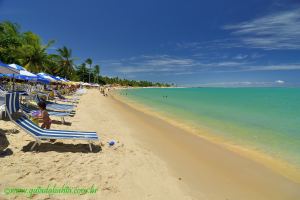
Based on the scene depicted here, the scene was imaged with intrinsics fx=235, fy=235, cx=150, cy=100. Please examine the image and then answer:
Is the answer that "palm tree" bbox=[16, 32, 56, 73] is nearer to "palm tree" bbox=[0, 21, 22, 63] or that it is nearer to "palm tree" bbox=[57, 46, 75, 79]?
"palm tree" bbox=[0, 21, 22, 63]

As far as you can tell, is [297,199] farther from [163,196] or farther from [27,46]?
[27,46]

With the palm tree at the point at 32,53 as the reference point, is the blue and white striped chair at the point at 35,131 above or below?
below

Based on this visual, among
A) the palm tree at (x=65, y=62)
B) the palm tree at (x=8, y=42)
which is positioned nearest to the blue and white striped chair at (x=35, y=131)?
the palm tree at (x=8, y=42)

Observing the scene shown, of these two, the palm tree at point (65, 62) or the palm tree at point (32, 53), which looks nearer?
the palm tree at point (32, 53)

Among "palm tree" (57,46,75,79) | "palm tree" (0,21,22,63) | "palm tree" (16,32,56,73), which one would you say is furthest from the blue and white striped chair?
"palm tree" (57,46,75,79)

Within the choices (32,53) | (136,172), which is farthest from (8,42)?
(136,172)

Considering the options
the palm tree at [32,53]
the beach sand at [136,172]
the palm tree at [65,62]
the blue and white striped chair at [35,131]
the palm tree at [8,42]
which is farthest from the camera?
the palm tree at [65,62]

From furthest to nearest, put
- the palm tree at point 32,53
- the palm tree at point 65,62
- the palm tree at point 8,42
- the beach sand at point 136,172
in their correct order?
the palm tree at point 65,62, the palm tree at point 32,53, the palm tree at point 8,42, the beach sand at point 136,172

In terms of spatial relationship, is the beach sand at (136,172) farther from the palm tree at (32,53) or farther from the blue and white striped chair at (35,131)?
the palm tree at (32,53)

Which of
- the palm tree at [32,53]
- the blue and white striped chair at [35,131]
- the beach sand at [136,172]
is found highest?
the palm tree at [32,53]

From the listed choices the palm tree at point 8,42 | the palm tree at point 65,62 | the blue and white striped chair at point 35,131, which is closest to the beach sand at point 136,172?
the blue and white striped chair at point 35,131

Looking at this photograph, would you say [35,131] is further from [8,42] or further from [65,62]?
[65,62]

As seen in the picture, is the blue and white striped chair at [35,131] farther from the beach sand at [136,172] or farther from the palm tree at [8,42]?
the palm tree at [8,42]

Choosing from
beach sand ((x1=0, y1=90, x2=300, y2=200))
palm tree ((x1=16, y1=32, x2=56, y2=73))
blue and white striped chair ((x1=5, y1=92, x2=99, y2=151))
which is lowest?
beach sand ((x1=0, y1=90, x2=300, y2=200))
